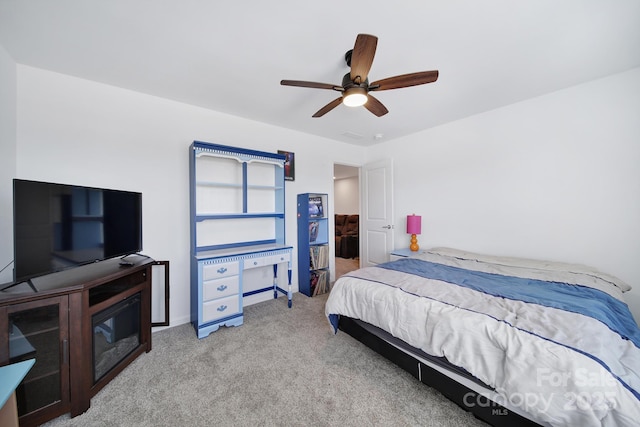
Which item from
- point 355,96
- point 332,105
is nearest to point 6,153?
point 332,105

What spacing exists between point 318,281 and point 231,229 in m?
1.49

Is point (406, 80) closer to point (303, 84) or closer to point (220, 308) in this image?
point (303, 84)

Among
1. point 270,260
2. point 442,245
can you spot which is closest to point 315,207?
point 270,260

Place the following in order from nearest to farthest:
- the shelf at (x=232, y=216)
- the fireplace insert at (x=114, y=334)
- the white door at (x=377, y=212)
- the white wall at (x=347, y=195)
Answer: the fireplace insert at (x=114, y=334) → the shelf at (x=232, y=216) → the white door at (x=377, y=212) → the white wall at (x=347, y=195)

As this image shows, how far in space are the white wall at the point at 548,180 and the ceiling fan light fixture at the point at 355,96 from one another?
2.10m

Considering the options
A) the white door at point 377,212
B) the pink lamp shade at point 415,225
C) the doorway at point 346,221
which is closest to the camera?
the pink lamp shade at point 415,225

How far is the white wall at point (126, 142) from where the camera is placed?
1.95 meters

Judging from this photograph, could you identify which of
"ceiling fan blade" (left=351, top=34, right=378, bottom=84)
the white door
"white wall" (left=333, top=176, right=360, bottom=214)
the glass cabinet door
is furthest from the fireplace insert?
"white wall" (left=333, top=176, right=360, bottom=214)

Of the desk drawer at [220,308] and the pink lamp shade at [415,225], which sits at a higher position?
the pink lamp shade at [415,225]

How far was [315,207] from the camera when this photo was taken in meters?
3.62

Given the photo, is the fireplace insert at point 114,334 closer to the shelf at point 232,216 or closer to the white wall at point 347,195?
the shelf at point 232,216

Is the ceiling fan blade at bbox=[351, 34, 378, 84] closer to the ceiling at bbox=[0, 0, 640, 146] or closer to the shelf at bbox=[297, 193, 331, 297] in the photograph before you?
the ceiling at bbox=[0, 0, 640, 146]

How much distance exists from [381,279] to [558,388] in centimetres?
114

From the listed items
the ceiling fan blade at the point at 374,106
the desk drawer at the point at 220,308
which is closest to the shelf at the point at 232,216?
the desk drawer at the point at 220,308
